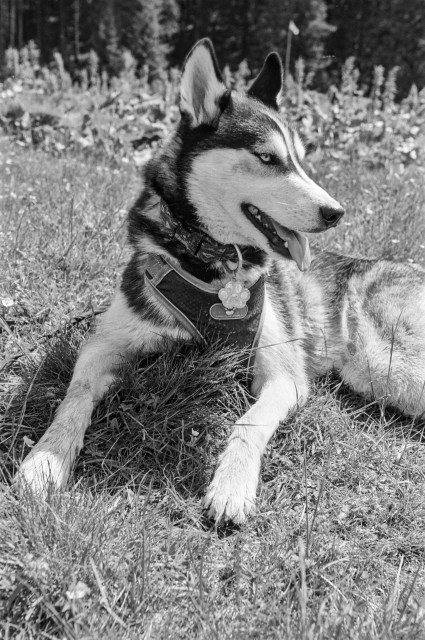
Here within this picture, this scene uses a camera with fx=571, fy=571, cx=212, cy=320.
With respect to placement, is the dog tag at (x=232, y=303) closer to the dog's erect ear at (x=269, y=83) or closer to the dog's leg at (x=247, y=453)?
the dog's leg at (x=247, y=453)

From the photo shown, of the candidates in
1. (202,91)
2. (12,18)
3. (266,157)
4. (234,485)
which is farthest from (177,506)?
(12,18)

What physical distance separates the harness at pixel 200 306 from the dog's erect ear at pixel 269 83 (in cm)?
109

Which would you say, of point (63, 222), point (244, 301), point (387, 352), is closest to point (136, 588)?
point (244, 301)

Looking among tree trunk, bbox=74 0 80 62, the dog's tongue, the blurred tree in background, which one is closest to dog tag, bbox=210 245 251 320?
the dog's tongue

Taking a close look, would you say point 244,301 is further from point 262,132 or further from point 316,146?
point 316,146

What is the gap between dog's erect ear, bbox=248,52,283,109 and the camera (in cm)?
315

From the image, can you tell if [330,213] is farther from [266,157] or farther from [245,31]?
[245,31]

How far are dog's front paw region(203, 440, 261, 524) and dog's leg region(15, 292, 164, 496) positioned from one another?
0.57 metres

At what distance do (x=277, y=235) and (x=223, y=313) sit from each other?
1.48ft

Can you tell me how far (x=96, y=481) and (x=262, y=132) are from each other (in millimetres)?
1765

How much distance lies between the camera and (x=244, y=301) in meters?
2.75

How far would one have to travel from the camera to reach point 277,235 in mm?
2695

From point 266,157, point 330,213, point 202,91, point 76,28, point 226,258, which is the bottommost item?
point 76,28

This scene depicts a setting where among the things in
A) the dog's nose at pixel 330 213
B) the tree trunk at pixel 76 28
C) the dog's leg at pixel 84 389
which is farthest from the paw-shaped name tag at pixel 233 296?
the tree trunk at pixel 76 28
